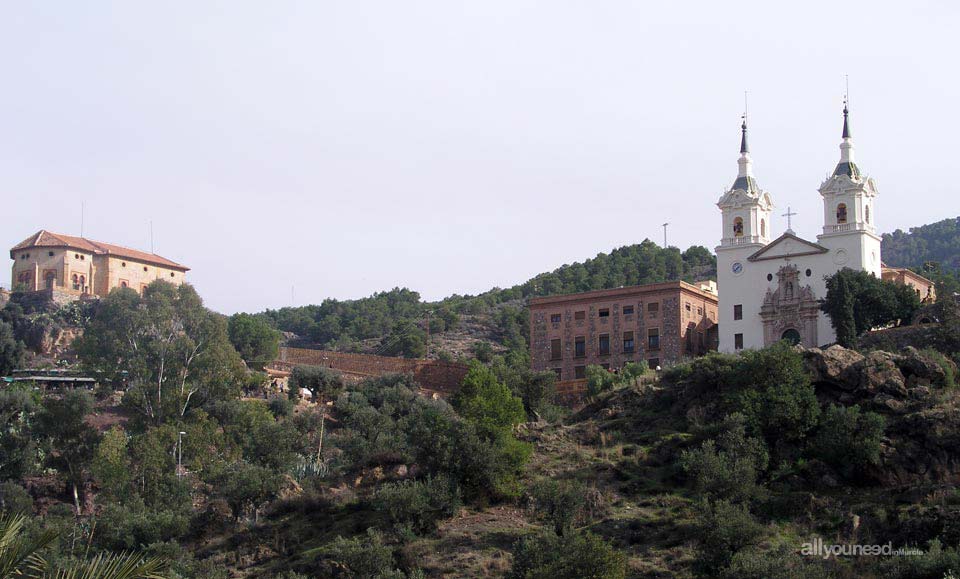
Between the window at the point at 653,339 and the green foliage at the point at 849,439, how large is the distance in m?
31.5

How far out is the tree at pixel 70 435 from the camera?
6300 centimetres

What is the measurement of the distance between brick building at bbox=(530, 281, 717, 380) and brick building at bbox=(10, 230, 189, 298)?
41282 millimetres

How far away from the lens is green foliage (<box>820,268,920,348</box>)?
227 feet

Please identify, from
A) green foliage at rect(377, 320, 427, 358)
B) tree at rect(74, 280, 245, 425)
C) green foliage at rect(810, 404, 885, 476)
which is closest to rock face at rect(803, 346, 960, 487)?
green foliage at rect(810, 404, 885, 476)

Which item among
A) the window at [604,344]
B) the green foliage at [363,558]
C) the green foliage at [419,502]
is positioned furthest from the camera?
the window at [604,344]

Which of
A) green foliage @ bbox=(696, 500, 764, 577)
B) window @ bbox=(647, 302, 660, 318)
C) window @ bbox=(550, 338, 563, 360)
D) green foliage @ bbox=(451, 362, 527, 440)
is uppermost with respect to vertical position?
window @ bbox=(647, 302, 660, 318)

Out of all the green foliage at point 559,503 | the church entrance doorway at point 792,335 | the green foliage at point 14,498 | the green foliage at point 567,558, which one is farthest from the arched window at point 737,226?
the green foliage at point 14,498

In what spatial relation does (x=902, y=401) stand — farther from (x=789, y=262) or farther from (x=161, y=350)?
(x=161, y=350)

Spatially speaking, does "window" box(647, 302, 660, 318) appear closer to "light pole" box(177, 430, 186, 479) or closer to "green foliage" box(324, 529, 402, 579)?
"light pole" box(177, 430, 186, 479)

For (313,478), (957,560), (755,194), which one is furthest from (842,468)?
(755,194)

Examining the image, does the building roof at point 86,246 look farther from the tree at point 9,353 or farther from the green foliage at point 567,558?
the green foliage at point 567,558

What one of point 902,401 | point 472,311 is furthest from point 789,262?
point 472,311

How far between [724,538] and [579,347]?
4363cm

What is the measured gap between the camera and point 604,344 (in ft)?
273
